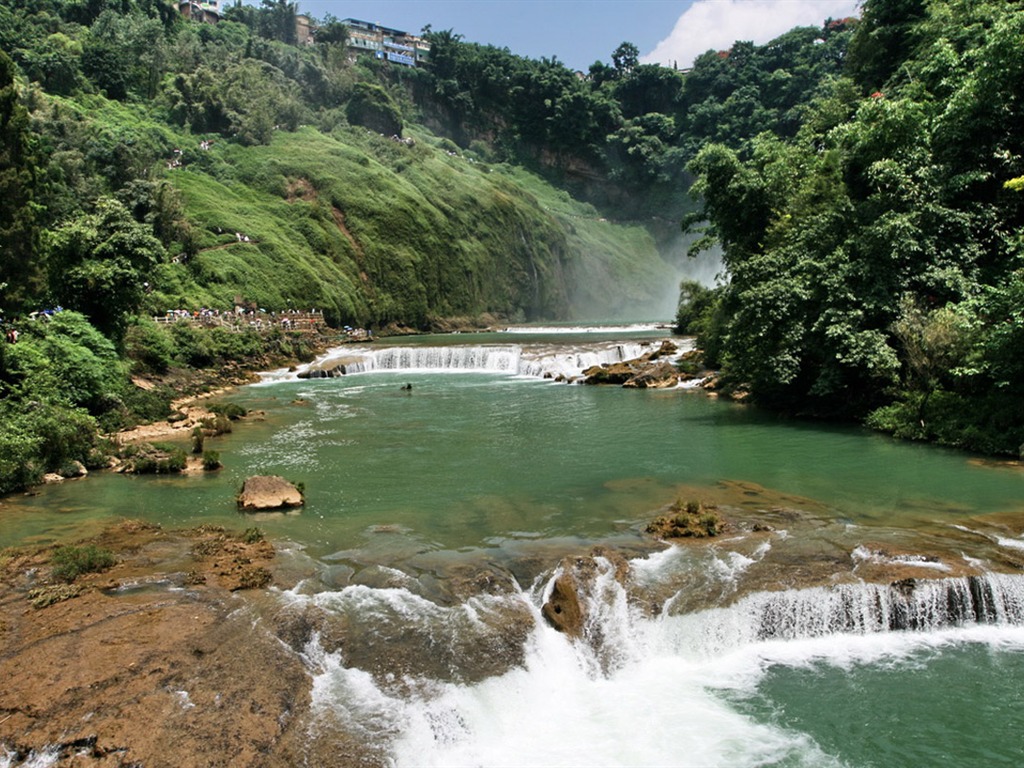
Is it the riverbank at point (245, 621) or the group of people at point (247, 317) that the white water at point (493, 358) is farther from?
the riverbank at point (245, 621)

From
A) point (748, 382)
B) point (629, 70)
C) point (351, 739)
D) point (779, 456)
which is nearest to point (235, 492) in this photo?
point (351, 739)

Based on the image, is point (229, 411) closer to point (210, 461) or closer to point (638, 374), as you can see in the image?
point (210, 461)

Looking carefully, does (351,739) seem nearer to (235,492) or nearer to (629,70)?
(235,492)

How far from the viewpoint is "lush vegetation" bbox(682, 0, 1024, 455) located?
17391 mm

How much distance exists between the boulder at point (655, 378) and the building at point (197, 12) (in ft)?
336

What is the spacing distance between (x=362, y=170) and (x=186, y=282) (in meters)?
28.0

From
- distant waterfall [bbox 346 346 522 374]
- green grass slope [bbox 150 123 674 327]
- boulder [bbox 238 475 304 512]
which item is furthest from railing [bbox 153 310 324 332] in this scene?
boulder [bbox 238 475 304 512]

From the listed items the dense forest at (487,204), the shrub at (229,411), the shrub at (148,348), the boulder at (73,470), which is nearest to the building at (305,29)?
the dense forest at (487,204)

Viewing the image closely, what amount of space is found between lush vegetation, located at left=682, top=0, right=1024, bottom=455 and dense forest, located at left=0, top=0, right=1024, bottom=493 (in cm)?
8

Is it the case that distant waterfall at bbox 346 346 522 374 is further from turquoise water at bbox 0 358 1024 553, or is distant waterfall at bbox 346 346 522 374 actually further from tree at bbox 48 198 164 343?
tree at bbox 48 198 164 343

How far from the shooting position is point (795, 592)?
932 cm

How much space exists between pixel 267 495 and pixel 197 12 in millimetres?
115400

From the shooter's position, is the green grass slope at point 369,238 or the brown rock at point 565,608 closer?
the brown rock at point 565,608

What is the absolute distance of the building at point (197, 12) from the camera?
103 meters
